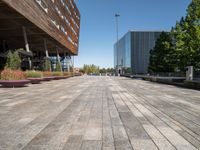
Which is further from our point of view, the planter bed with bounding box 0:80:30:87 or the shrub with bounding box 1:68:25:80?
the shrub with bounding box 1:68:25:80

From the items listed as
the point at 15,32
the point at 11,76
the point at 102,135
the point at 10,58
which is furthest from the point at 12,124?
the point at 15,32

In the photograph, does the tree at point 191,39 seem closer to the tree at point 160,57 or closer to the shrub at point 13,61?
the tree at point 160,57

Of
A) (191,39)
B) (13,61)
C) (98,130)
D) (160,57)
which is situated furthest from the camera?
(160,57)

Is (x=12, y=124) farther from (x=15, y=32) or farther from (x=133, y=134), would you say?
(x=15, y=32)

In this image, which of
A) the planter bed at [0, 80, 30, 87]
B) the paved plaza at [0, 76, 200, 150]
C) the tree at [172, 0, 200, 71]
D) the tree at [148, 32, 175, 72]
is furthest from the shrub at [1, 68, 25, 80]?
the tree at [148, 32, 175, 72]

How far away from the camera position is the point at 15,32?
35.8 meters

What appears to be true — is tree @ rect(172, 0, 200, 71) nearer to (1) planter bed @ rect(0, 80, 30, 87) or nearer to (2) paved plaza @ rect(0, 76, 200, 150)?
(1) planter bed @ rect(0, 80, 30, 87)

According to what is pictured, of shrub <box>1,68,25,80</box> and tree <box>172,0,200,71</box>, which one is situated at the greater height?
tree <box>172,0,200,71</box>

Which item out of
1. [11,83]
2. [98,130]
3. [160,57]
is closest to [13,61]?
[11,83]

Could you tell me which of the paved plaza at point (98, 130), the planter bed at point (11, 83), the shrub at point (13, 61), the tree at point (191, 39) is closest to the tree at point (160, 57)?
the tree at point (191, 39)

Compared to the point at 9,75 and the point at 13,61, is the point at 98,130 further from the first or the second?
the point at 13,61

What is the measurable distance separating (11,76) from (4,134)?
597 inches

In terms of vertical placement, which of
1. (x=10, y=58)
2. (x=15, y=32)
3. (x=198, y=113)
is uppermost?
(x=15, y=32)

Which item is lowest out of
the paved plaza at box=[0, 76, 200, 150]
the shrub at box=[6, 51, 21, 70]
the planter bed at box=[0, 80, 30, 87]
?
the paved plaza at box=[0, 76, 200, 150]
